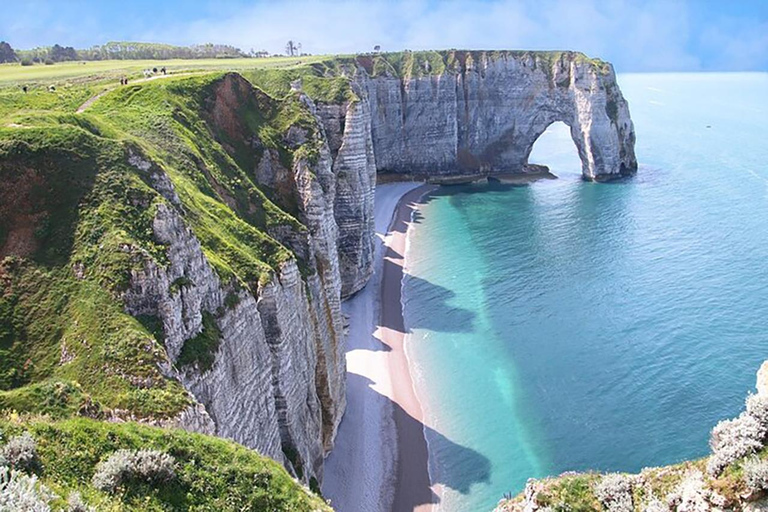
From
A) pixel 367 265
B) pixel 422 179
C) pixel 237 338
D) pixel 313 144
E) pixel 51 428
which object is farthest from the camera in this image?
→ pixel 422 179

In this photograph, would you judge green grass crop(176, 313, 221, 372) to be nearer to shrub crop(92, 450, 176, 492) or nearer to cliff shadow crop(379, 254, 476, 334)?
shrub crop(92, 450, 176, 492)

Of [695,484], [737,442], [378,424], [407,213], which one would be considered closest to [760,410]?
[737,442]

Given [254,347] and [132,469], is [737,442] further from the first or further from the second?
[254,347]

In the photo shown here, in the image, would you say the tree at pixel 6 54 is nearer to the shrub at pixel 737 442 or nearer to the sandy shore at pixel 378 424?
the sandy shore at pixel 378 424

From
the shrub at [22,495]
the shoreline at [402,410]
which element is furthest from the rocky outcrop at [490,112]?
the shrub at [22,495]

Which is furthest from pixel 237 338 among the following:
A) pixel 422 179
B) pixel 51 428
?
pixel 422 179

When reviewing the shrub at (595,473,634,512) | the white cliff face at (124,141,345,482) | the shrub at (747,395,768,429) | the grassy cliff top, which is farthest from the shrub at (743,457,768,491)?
the grassy cliff top

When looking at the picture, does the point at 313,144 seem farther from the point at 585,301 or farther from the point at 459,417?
the point at 585,301
